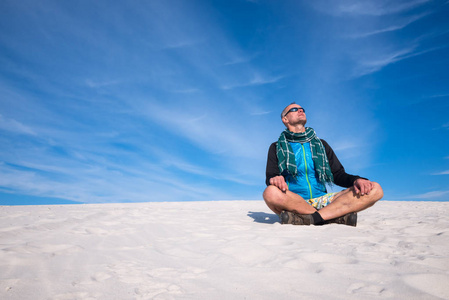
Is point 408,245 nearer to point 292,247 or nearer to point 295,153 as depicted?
point 292,247

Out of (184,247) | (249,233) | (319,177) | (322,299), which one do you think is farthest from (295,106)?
(322,299)

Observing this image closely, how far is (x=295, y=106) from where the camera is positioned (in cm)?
404

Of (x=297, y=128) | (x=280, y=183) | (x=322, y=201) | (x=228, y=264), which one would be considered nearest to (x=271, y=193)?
(x=280, y=183)

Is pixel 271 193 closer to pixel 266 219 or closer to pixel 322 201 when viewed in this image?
pixel 322 201

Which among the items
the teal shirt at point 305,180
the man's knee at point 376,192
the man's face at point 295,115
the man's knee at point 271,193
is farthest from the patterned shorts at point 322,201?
the man's face at point 295,115

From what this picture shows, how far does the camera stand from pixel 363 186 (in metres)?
3.20

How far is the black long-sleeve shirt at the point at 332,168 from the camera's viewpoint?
3.75 metres

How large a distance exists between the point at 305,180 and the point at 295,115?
3.32 feet

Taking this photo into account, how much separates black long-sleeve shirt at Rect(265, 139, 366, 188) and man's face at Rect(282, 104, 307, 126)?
44 centimetres

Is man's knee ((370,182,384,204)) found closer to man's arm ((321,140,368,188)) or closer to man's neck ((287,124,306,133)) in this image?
man's arm ((321,140,368,188))

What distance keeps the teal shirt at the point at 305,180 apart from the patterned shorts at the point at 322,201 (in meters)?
0.07

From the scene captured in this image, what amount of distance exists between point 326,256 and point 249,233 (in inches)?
44.3

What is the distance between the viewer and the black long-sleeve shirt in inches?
148

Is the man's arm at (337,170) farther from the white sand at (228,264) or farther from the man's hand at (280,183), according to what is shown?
the man's hand at (280,183)
